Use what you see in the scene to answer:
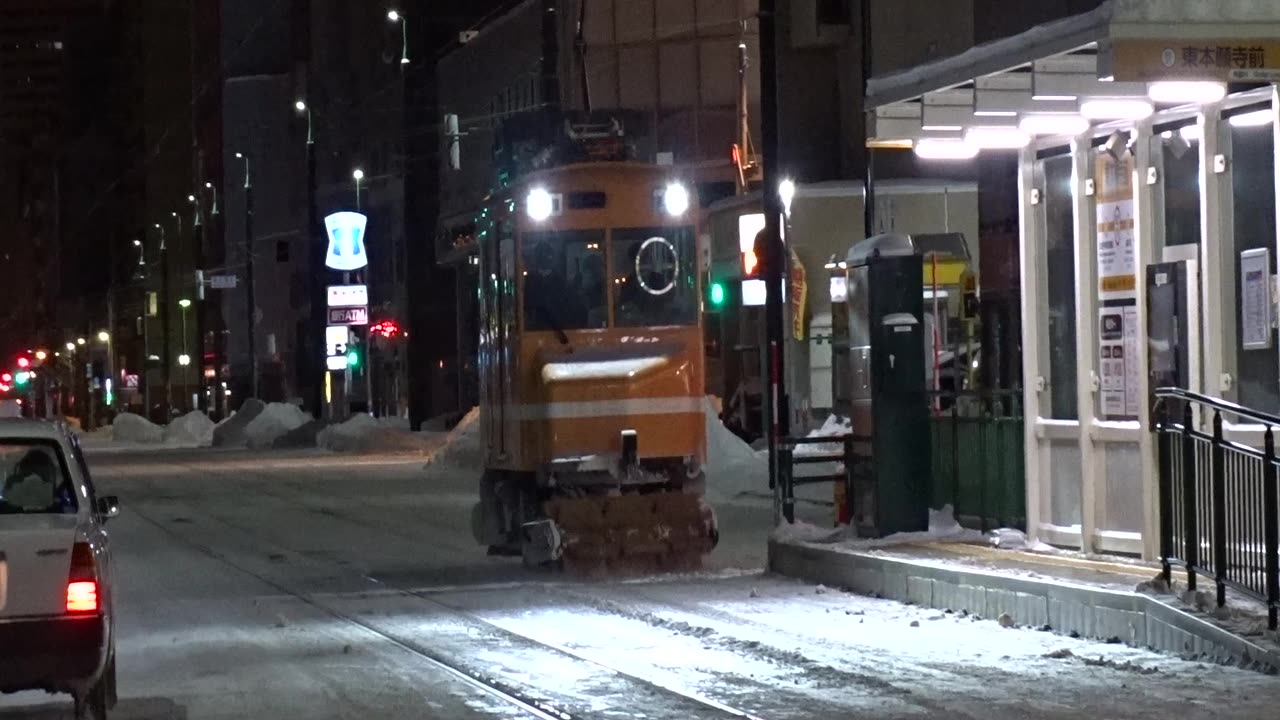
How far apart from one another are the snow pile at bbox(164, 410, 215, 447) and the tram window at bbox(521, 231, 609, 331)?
174 ft

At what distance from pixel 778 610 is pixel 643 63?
42858 millimetres

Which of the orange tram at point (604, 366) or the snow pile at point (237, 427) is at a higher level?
the orange tram at point (604, 366)

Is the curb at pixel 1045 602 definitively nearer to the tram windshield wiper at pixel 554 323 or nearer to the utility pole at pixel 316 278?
the tram windshield wiper at pixel 554 323

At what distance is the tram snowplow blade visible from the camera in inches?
749

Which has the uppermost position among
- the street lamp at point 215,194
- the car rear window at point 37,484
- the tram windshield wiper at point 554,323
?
the street lamp at point 215,194

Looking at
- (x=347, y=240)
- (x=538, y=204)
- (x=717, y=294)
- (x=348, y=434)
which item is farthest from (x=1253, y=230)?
(x=347, y=240)

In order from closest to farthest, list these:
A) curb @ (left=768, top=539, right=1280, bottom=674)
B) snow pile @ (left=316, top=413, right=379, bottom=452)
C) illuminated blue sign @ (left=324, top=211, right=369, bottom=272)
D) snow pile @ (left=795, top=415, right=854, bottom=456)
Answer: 1. curb @ (left=768, top=539, right=1280, bottom=674)
2. snow pile @ (left=795, top=415, right=854, bottom=456)
3. snow pile @ (left=316, top=413, right=379, bottom=452)
4. illuminated blue sign @ (left=324, top=211, right=369, bottom=272)

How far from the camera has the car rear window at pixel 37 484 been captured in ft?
37.0

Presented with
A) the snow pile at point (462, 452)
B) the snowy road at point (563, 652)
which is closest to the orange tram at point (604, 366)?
the snowy road at point (563, 652)

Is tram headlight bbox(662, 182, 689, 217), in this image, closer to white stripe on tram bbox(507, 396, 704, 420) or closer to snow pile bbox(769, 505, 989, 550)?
white stripe on tram bbox(507, 396, 704, 420)

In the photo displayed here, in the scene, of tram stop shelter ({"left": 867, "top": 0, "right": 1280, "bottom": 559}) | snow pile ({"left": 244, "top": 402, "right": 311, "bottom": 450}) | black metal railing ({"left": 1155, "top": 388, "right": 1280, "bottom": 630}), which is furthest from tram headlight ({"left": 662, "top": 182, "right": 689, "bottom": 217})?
snow pile ({"left": 244, "top": 402, "right": 311, "bottom": 450})

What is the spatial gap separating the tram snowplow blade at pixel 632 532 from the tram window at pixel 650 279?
1670 mm

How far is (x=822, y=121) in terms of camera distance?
50.1m

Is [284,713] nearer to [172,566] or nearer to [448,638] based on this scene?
[448,638]
